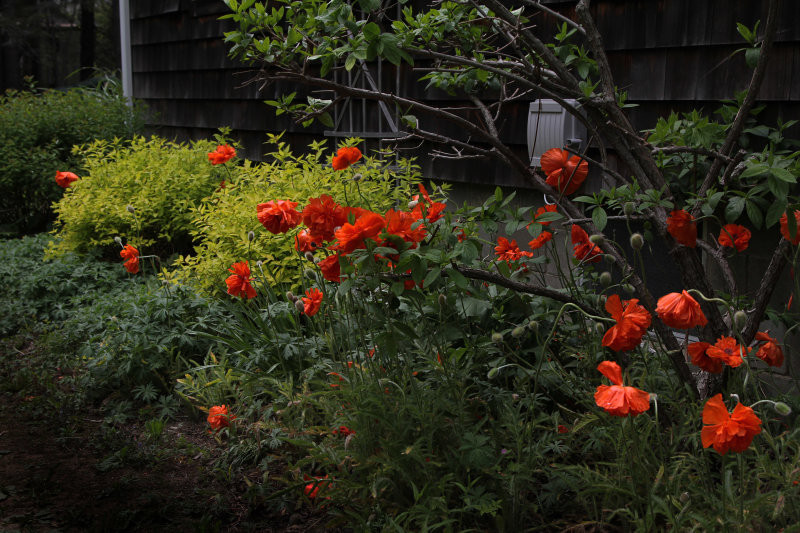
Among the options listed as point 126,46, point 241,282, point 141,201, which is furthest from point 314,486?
point 126,46

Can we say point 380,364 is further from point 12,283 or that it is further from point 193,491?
point 12,283

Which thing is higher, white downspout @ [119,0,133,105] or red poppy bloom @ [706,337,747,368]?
white downspout @ [119,0,133,105]

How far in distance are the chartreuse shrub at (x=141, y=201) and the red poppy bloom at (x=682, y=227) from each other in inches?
130

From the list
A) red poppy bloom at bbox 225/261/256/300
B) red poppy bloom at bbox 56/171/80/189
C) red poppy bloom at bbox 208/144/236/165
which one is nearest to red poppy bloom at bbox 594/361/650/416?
red poppy bloom at bbox 225/261/256/300

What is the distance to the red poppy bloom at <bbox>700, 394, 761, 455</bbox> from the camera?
4.80 ft

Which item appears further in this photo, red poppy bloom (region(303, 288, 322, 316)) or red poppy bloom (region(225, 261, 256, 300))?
red poppy bloom (region(225, 261, 256, 300))

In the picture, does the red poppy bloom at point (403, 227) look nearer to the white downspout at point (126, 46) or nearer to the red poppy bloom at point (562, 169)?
the red poppy bloom at point (562, 169)

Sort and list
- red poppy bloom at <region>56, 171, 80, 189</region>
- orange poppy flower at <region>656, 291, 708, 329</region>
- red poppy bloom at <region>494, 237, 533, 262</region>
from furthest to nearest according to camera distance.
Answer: red poppy bloom at <region>56, 171, 80, 189</region> < red poppy bloom at <region>494, 237, 533, 262</region> < orange poppy flower at <region>656, 291, 708, 329</region>

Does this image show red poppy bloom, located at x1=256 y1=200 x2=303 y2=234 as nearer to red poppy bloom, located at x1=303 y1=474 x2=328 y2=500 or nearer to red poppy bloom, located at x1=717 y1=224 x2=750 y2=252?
red poppy bloom, located at x1=303 y1=474 x2=328 y2=500

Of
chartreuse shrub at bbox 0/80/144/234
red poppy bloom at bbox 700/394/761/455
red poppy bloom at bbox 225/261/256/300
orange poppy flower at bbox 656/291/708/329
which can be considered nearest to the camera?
red poppy bloom at bbox 700/394/761/455

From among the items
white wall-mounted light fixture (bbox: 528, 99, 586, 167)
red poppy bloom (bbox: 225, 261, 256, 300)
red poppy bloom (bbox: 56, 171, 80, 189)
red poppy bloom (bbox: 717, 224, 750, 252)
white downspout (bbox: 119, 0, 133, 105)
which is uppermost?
white downspout (bbox: 119, 0, 133, 105)

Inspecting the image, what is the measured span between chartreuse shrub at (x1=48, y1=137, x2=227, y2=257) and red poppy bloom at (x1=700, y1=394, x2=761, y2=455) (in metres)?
3.83

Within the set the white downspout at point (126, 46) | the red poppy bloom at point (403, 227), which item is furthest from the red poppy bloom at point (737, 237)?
the white downspout at point (126, 46)

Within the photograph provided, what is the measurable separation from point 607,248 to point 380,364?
84cm
